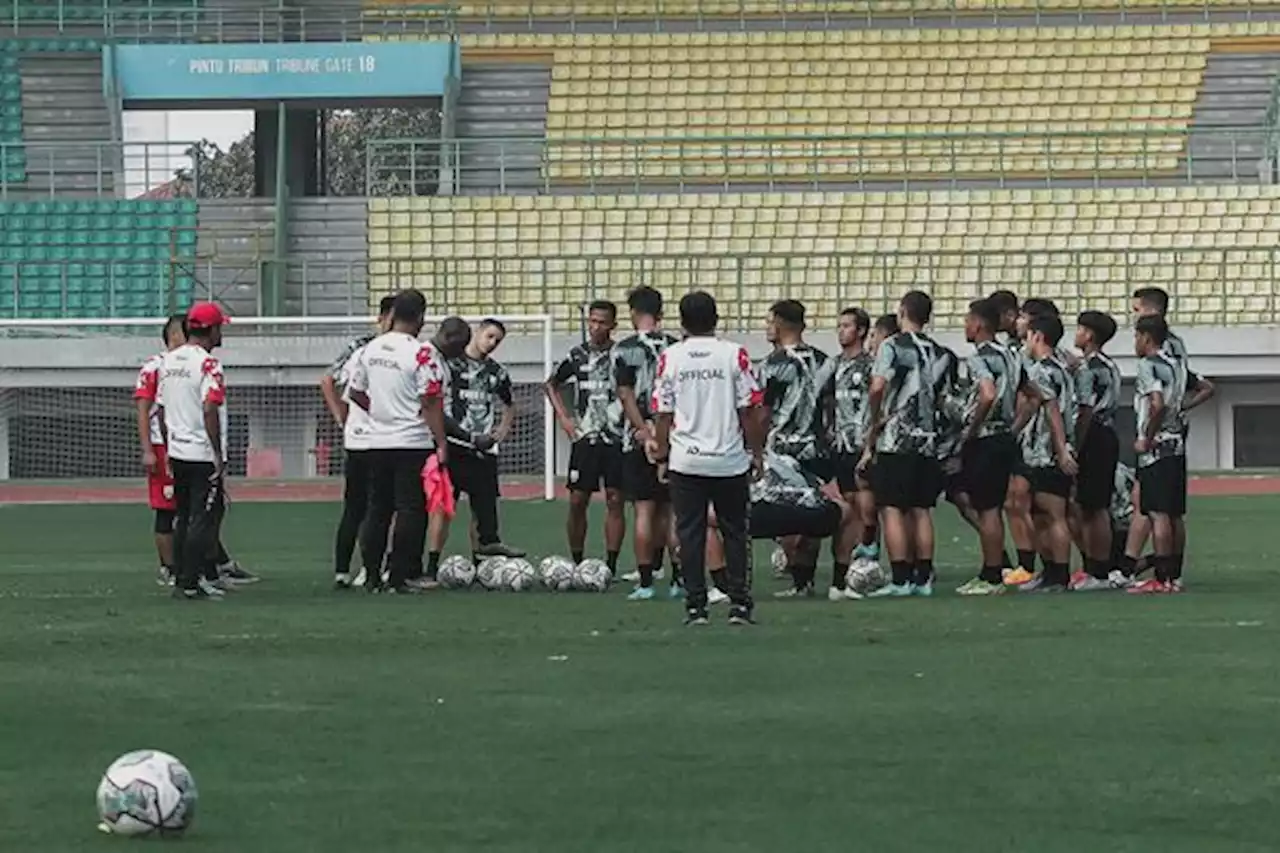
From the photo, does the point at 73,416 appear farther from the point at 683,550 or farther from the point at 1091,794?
the point at 1091,794

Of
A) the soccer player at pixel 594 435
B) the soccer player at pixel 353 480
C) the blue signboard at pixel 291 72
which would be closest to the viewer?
the soccer player at pixel 353 480

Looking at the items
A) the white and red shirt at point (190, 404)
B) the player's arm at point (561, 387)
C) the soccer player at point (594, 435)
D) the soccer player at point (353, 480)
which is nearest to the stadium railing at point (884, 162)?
the player's arm at point (561, 387)

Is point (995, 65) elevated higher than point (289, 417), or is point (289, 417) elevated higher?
point (995, 65)

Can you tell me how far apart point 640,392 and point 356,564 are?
4.37 meters

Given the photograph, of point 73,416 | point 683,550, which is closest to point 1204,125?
point 73,416

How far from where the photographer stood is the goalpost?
36.9m

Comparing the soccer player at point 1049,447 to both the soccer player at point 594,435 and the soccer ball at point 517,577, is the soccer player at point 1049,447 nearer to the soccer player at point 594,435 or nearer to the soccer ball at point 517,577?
the soccer player at point 594,435

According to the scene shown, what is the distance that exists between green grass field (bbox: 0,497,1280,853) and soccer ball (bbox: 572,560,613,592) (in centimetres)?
60

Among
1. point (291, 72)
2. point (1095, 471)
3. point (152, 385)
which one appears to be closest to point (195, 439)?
point (152, 385)

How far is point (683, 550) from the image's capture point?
581 inches

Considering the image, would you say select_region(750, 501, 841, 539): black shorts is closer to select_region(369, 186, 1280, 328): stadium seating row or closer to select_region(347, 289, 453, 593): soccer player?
select_region(347, 289, 453, 593): soccer player

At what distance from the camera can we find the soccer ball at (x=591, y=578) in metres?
18.1

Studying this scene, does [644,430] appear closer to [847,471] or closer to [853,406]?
[853,406]

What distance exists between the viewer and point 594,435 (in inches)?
763
